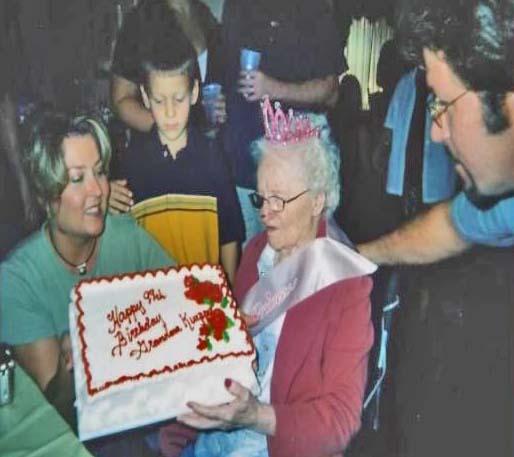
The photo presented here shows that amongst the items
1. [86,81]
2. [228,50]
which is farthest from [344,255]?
[86,81]

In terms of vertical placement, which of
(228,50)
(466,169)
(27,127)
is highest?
(228,50)

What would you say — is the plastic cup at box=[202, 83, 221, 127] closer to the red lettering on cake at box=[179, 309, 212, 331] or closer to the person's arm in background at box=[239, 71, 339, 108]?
the person's arm in background at box=[239, 71, 339, 108]

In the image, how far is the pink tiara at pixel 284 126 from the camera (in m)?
1.60

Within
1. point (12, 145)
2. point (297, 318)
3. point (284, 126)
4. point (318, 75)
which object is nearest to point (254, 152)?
point (284, 126)

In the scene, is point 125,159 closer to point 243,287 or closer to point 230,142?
point 230,142

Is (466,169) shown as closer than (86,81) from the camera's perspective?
No

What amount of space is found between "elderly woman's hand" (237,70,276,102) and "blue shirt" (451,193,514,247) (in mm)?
382

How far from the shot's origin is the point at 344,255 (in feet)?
Answer: 5.44

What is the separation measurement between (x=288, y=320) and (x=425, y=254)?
10.6 inches

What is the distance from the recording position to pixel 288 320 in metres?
1.64

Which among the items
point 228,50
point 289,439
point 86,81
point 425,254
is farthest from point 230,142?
point 289,439

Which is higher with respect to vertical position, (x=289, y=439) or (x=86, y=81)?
(x=86, y=81)

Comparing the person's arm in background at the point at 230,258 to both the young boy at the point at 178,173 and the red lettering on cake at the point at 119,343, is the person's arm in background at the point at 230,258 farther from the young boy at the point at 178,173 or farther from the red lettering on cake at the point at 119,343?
the red lettering on cake at the point at 119,343

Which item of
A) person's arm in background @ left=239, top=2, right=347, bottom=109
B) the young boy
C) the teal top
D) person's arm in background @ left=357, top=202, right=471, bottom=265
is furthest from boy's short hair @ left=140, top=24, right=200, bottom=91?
person's arm in background @ left=357, top=202, right=471, bottom=265
